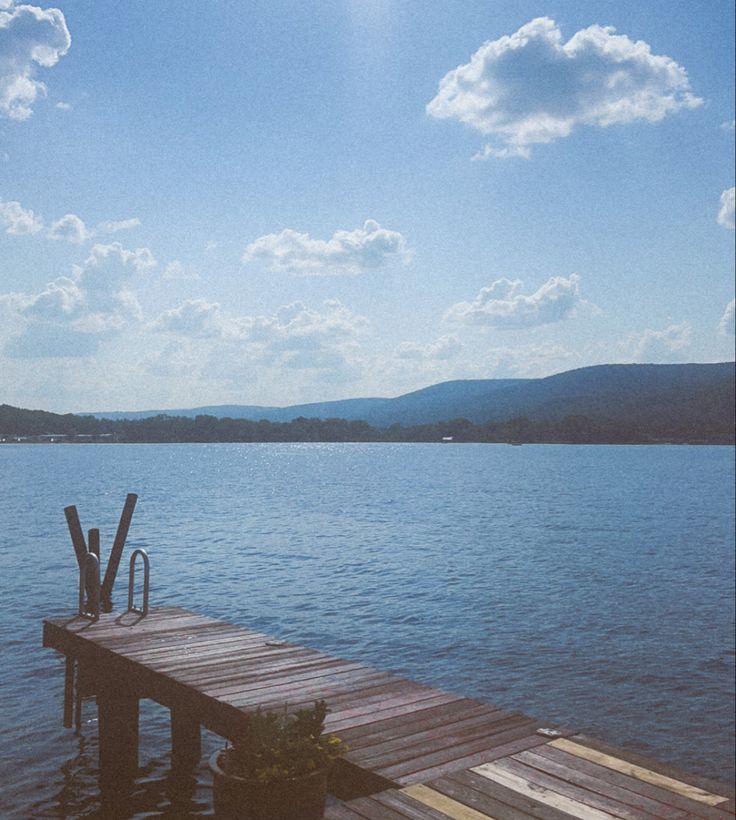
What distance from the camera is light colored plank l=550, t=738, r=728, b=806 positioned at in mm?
7098

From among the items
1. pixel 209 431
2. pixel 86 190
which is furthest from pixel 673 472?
pixel 86 190

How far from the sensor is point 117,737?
13156 millimetres

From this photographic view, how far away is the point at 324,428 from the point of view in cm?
16025

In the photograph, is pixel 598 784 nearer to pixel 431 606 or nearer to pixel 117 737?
pixel 117 737

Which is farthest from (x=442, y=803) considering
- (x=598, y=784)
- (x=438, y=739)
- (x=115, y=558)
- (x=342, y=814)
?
(x=115, y=558)

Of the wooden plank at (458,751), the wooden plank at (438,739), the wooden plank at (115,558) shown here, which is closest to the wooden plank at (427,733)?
the wooden plank at (438,739)

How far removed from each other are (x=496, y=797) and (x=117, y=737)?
27.2 ft

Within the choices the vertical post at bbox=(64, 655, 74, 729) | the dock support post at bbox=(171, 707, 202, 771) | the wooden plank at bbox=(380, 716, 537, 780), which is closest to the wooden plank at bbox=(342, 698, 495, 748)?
the wooden plank at bbox=(380, 716, 537, 780)

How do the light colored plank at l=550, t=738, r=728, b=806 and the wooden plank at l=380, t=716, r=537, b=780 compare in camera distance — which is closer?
the light colored plank at l=550, t=738, r=728, b=806

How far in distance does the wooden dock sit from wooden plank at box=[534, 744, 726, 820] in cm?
2

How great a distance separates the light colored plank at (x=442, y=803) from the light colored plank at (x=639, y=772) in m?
1.69

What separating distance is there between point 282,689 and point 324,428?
150 meters

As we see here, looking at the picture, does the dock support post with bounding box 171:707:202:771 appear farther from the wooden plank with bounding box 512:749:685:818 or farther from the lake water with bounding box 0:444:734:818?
the wooden plank with bounding box 512:749:685:818

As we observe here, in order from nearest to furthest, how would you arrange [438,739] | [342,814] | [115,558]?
[342,814] → [438,739] → [115,558]
